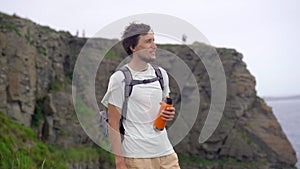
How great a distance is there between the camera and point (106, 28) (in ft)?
8.15

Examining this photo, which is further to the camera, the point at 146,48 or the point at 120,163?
the point at 146,48

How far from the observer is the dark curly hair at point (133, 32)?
7.87ft

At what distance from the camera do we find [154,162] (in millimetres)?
2363

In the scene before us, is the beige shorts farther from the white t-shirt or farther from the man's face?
the man's face

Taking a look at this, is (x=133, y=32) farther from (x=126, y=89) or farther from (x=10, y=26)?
(x=10, y=26)

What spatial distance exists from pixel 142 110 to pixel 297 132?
68.5m

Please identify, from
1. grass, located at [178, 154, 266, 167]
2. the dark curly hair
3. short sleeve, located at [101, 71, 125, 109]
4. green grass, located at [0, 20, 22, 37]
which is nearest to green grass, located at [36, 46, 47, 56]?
Answer: green grass, located at [0, 20, 22, 37]

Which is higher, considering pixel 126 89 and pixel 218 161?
pixel 126 89

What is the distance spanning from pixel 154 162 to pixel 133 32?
0.86 metres

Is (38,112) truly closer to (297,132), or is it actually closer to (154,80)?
(154,80)

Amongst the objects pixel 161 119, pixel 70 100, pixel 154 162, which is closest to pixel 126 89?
pixel 161 119

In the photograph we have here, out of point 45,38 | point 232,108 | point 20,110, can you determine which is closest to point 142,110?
point 20,110

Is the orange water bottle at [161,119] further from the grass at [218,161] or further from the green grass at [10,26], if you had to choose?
the grass at [218,161]

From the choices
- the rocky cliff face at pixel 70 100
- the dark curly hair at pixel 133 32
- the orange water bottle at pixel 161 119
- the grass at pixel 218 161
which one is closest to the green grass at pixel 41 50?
the rocky cliff face at pixel 70 100
